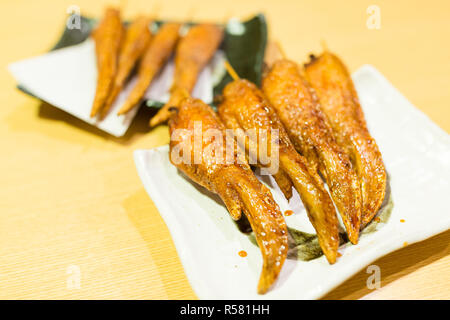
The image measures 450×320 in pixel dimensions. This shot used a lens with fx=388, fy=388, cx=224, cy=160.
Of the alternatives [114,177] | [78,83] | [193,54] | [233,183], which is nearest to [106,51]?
[78,83]

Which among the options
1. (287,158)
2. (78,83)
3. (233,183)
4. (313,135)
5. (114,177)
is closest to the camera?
(233,183)

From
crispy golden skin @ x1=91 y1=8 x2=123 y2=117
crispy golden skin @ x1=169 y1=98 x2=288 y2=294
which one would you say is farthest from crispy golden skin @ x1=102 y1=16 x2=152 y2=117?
crispy golden skin @ x1=169 y1=98 x2=288 y2=294

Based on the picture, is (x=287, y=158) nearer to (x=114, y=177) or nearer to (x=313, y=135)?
(x=313, y=135)

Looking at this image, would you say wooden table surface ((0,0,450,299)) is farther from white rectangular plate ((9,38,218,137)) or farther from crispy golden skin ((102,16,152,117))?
crispy golden skin ((102,16,152,117))

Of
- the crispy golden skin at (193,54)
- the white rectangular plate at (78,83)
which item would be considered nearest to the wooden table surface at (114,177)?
the white rectangular plate at (78,83)
